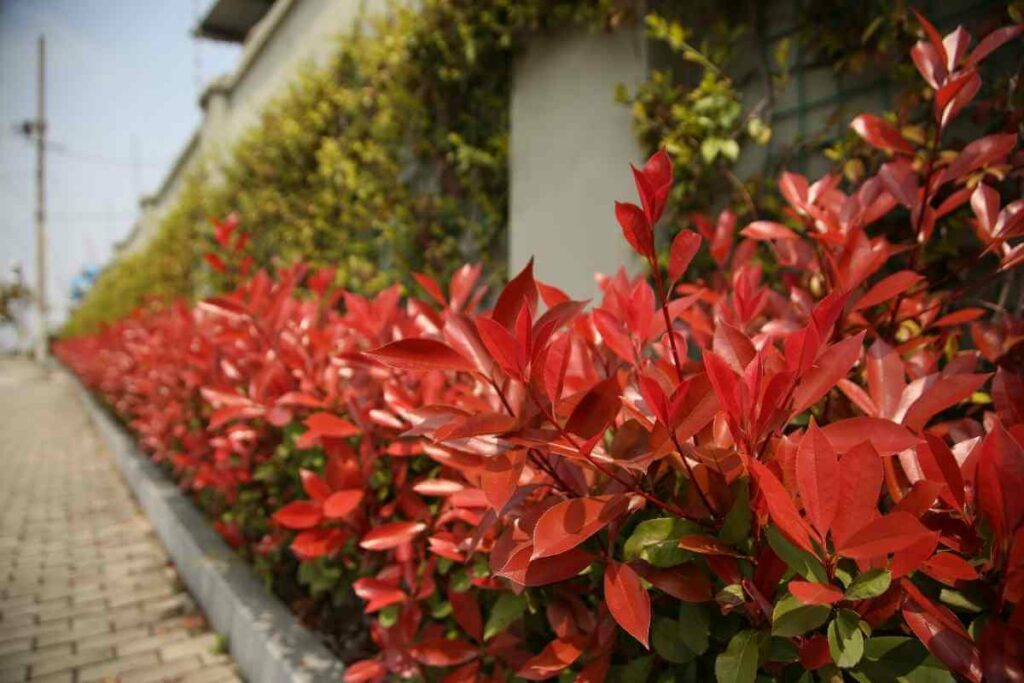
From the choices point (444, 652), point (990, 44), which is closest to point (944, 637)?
point (444, 652)

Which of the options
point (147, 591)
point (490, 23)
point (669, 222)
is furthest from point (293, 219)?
point (669, 222)

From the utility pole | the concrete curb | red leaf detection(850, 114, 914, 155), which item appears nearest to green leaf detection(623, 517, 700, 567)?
red leaf detection(850, 114, 914, 155)

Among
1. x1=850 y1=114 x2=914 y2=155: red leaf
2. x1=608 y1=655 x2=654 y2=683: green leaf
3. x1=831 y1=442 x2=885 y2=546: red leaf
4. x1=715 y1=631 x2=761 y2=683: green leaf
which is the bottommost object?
x1=608 y1=655 x2=654 y2=683: green leaf

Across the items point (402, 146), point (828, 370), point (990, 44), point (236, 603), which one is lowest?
point (236, 603)

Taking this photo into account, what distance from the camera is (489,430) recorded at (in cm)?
79

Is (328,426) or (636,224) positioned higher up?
(636,224)

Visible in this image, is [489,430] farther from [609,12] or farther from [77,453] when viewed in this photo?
[77,453]

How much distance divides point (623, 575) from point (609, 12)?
2.52 metres

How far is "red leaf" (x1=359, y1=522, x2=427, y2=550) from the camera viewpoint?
1.34 m

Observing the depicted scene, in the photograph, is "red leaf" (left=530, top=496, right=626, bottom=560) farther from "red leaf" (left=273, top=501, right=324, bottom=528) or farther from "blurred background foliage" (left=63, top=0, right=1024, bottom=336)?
"blurred background foliage" (left=63, top=0, right=1024, bottom=336)

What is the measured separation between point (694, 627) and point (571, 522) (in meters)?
0.31

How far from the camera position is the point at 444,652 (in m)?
1.24

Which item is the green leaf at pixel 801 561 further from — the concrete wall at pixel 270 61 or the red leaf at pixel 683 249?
the concrete wall at pixel 270 61

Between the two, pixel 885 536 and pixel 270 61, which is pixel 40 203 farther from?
pixel 885 536
